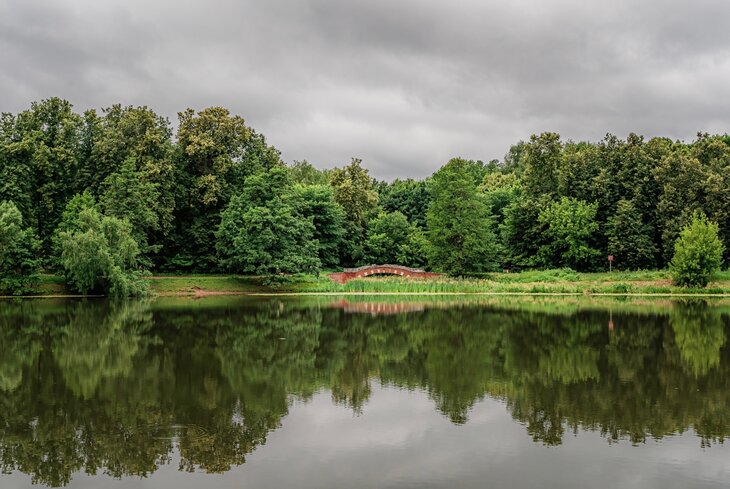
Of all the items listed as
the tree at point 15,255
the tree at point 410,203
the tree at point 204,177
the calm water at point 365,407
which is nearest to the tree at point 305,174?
the tree at point 410,203

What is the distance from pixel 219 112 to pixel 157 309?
2855 cm

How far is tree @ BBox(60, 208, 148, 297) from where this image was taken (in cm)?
4691

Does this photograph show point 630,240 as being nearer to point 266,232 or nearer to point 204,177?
point 266,232

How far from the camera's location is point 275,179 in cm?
5947

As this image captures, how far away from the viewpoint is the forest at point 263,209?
5206 cm

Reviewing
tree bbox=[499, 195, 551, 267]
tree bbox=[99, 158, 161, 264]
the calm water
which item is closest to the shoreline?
tree bbox=[99, 158, 161, 264]

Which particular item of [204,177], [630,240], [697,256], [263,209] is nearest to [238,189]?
[204,177]

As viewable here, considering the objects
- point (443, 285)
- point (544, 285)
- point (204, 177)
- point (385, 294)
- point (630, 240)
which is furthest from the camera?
point (630, 240)

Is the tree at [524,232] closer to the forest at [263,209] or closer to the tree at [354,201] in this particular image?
the forest at [263,209]

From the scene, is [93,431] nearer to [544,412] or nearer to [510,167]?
[544,412]

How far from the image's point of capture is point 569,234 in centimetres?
6300

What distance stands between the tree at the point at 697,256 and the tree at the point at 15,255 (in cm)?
5182

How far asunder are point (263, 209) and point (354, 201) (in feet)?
65.3

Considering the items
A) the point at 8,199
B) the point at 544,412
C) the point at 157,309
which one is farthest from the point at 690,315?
the point at 8,199
